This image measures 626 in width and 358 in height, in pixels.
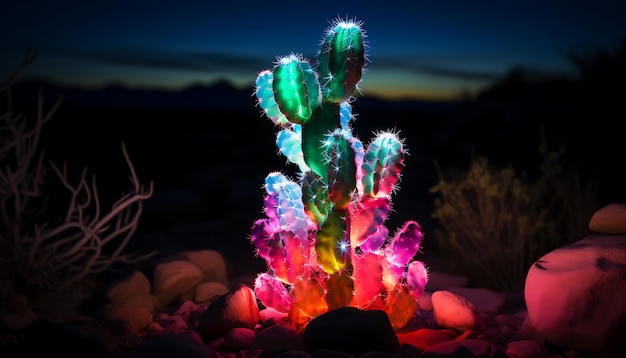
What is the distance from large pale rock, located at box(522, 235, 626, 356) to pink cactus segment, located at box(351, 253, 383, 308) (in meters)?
0.92

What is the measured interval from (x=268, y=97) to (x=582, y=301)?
2254 mm

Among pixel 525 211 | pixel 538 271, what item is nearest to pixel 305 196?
pixel 538 271

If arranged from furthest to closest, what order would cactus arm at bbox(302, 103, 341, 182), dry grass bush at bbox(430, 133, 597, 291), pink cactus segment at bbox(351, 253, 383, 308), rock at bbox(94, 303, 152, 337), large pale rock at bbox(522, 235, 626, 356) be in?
dry grass bush at bbox(430, 133, 597, 291) → rock at bbox(94, 303, 152, 337) → pink cactus segment at bbox(351, 253, 383, 308) → cactus arm at bbox(302, 103, 341, 182) → large pale rock at bbox(522, 235, 626, 356)

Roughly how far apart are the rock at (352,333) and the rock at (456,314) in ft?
2.57

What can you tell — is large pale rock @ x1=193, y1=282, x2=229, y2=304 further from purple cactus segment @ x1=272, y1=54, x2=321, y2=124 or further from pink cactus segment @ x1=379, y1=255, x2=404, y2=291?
purple cactus segment @ x1=272, y1=54, x2=321, y2=124

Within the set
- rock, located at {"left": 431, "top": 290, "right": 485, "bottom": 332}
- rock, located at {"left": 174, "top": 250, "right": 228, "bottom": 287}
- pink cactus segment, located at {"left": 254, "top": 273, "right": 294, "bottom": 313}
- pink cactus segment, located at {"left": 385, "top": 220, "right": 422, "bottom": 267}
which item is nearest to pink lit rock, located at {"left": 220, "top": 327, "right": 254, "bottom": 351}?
pink cactus segment, located at {"left": 254, "top": 273, "right": 294, "bottom": 313}

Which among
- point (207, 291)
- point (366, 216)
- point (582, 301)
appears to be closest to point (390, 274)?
point (366, 216)

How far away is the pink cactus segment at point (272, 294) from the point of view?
4.11m

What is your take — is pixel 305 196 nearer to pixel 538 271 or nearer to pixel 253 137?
pixel 538 271

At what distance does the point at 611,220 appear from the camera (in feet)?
14.1

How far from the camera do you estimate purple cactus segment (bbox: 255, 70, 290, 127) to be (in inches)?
159

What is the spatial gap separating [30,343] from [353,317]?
1711 mm

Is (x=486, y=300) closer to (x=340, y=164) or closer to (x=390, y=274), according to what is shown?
(x=390, y=274)

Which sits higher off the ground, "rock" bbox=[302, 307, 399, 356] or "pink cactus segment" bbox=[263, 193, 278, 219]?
"pink cactus segment" bbox=[263, 193, 278, 219]
